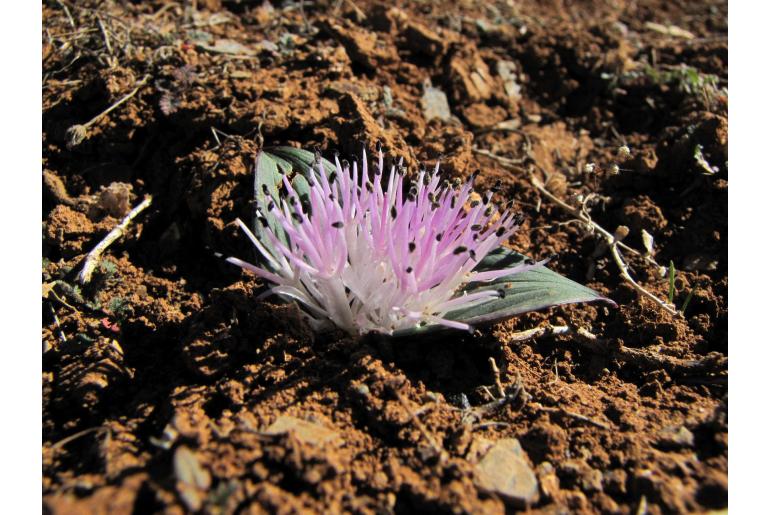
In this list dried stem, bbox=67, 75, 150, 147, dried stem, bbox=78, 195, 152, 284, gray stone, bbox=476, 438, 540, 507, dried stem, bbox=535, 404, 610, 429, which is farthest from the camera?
dried stem, bbox=67, 75, 150, 147

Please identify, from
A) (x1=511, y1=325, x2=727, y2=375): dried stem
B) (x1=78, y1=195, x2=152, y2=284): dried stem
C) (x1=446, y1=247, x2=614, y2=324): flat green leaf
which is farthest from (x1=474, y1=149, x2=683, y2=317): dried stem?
(x1=78, y1=195, x2=152, y2=284): dried stem

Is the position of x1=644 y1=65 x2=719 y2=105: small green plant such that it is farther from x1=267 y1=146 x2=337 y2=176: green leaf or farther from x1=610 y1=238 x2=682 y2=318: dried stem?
x1=267 y1=146 x2=337 y2=176: green leaf

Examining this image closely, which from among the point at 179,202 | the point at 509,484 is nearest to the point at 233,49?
the point at 179,202

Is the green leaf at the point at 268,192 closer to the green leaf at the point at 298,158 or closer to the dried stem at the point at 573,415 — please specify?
the green leaf at the point at 298,158

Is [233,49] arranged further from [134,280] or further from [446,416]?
[446,416]

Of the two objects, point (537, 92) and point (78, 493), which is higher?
point (537, 92)

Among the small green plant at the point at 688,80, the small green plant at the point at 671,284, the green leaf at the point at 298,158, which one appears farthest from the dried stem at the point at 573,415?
the small green plant at the point at 688,80
